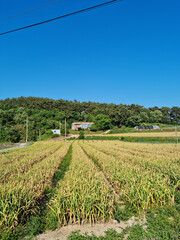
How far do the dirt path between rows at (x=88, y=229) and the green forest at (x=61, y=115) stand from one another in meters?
54.4

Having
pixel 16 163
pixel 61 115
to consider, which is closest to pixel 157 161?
pixel 16 163

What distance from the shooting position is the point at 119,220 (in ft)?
11.4

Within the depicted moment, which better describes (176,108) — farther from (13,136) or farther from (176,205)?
(176,205)

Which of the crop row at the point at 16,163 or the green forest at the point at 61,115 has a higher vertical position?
the green forest at the point at 61,115

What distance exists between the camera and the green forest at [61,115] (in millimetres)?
62756

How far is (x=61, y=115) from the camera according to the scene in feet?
Result: 265

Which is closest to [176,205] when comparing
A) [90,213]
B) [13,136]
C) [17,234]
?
[90,213]

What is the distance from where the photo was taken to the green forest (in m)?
62.8

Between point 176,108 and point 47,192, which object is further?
point 176,108

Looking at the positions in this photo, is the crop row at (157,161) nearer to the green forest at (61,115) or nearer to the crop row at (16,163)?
the crop row at (16,163)

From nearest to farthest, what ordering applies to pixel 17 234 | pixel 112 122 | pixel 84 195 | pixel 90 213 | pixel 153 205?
pixel 17 234 → pixel 90 213 → pixel 84 195 → pixel 153 205 → pixel 112 122

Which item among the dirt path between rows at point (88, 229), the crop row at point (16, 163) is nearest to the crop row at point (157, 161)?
the dirt path between rows at point (88, 229)

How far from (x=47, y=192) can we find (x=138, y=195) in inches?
129

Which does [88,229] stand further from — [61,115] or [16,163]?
[61,115]
